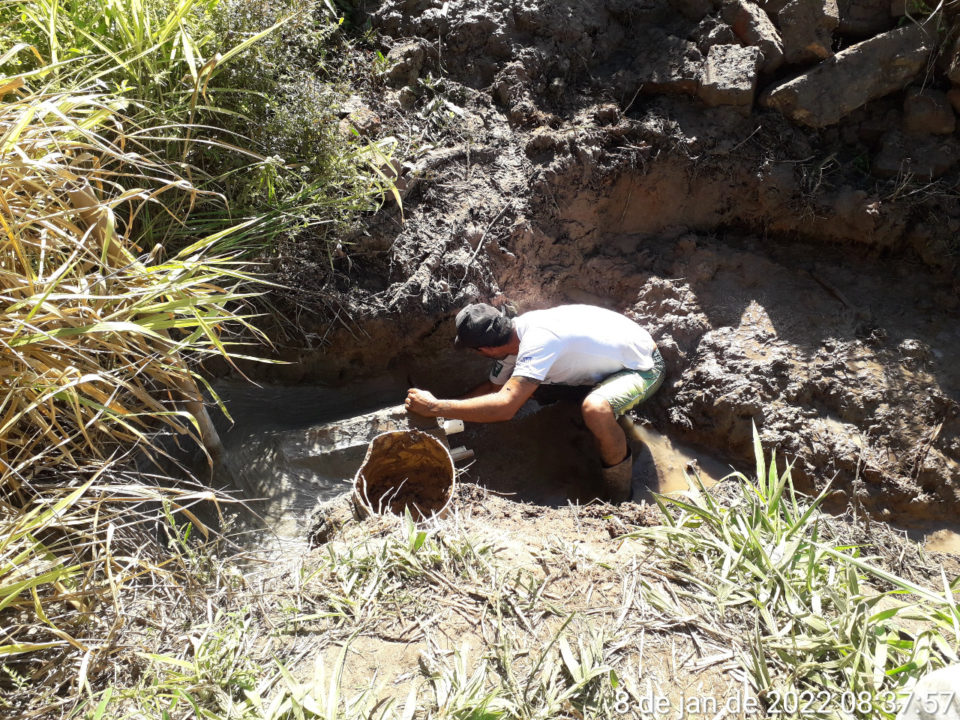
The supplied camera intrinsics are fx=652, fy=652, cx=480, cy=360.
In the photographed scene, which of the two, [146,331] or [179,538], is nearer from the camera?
[146,331]

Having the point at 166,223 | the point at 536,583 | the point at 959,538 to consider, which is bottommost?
the point at 959,538

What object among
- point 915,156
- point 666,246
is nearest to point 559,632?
point 666,246

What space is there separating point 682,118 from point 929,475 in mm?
2332

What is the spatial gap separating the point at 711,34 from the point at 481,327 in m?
2.27

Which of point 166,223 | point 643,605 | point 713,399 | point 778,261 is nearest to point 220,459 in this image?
point 166,223

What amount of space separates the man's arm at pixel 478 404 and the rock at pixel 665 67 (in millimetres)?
1982

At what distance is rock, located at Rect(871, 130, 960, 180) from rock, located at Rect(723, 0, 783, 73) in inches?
30.9

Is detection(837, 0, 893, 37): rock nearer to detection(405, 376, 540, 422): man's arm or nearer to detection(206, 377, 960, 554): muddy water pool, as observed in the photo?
detection(206, 377, 960, 554): muddy water pool

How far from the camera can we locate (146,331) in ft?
6.65

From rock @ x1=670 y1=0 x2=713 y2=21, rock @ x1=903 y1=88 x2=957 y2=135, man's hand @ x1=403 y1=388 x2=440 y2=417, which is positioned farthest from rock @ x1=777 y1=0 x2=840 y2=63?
man's hand @ x1=403 y1=388 x2=440 y2=417

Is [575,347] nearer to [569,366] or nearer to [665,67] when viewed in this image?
[569,366]

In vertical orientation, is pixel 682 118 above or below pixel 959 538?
above

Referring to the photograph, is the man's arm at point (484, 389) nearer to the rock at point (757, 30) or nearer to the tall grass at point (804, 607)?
the tall grass at point (804, 607)

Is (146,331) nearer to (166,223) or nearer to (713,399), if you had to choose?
(166,223)
